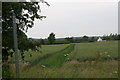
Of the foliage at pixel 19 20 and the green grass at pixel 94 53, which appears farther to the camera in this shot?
the green grass at pixel 94 53

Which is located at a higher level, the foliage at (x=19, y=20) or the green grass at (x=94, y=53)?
the foliage at (x=19, y=20)

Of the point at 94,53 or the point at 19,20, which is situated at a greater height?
the point at 19,20

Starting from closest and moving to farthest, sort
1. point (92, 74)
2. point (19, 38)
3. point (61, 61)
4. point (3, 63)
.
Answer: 1. point (3, 63)
2. point (92, 74)
3. point (19, 38)
4. point (61, 61)

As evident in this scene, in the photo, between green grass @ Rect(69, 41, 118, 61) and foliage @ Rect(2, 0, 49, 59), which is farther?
green grass @ Rect(69, 41, 118, 61)

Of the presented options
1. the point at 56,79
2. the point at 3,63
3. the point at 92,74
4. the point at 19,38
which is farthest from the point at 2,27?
the point at 92,74

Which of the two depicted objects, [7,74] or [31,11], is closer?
[7,74]

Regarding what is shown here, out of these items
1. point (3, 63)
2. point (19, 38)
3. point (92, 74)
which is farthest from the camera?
point (19, 38)

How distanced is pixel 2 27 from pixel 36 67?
4.58 feet

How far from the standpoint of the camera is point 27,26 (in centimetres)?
805

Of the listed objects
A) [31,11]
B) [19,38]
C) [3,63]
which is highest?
[31,11]

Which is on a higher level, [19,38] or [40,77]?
[19,38]

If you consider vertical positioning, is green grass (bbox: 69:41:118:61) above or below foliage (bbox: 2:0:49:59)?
below

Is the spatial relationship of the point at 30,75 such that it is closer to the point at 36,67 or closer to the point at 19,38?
the point at 36,67

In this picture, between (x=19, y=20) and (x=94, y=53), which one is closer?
(x=19, y=20)
